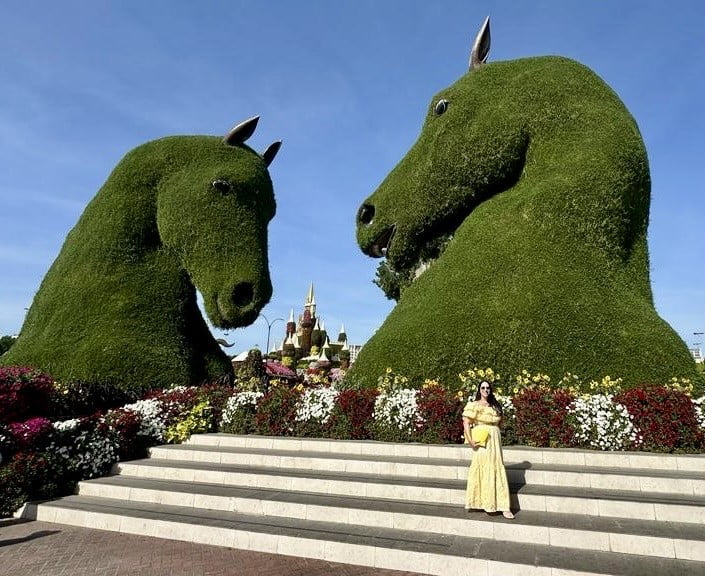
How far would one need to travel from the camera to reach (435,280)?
30.9ft

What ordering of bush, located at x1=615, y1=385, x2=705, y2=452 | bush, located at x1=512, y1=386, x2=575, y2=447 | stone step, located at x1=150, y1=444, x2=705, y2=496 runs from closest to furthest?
stone step, located at x1=150, y1=444, x2=705, y2=496, bush, located at x1=615, y1=385, x2=705, y2=452, bush, located at x1=512, y1=386, x2=575, y2=447

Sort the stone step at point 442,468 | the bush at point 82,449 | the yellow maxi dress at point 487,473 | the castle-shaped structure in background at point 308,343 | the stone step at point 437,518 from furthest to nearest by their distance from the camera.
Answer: the castle-shaped structure in background at point 308,343 < the bush at point 82,449 < the stone step at point 442,468 < the yellow maxi dress at point 487,473 < the stone step at point 437,518

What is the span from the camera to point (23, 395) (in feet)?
26.8

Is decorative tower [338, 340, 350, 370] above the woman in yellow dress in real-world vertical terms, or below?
above

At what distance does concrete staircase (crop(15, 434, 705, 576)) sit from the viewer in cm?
425

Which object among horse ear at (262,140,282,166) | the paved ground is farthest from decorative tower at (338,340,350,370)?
the paved ground

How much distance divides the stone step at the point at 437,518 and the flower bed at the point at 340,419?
1.07 metres

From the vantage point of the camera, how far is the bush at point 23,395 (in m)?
7.89

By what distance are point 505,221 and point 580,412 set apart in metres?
3.81

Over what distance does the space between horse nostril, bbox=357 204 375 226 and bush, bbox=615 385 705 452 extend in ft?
22.4

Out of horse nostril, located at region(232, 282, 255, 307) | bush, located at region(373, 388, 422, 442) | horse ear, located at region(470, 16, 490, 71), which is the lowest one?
bush, located at region(373, 388, 422, 442)

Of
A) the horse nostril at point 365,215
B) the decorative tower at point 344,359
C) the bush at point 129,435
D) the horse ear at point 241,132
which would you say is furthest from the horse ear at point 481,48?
the decorative tower at point 344,359

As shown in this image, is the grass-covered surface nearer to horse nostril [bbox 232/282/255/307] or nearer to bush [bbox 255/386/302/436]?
bush [bbox 255/386/302/436]

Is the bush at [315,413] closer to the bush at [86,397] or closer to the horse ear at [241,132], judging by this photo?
the bush at [86,397]
